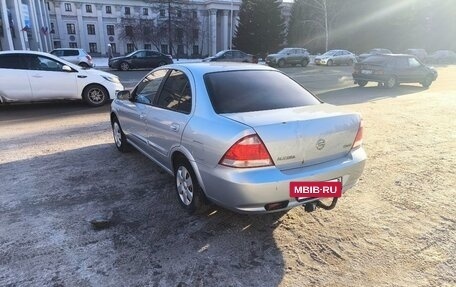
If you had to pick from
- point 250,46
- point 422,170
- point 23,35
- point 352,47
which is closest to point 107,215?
point 422,170

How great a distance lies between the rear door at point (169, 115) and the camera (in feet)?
12.2

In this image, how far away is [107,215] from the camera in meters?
3.79

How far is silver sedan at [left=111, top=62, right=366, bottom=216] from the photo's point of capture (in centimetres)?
302

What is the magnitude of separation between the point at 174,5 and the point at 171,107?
2283 inches

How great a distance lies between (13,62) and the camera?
939cm

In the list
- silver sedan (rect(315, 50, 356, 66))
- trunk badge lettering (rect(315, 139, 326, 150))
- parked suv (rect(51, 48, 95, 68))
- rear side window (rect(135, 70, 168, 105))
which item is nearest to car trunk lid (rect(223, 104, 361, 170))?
trunk badge lettering (rect(315, 139, 326, 150))

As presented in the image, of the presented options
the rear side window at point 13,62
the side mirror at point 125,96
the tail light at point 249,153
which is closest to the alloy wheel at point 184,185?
the tail light at point 249,153

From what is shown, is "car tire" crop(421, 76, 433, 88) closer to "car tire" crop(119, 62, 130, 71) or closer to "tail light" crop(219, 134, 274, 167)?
"tail light" crop(219, 134, 274, 167)

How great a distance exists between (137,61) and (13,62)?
18.4 metres


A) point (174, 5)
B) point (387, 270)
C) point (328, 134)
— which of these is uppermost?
point (174, 5)

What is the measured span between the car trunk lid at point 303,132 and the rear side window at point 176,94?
633 mm

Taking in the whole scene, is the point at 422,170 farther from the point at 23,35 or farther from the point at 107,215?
the point at 23,35

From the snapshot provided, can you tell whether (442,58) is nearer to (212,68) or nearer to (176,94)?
(212,68)

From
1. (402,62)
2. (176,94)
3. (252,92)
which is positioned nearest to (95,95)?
(176,94)
